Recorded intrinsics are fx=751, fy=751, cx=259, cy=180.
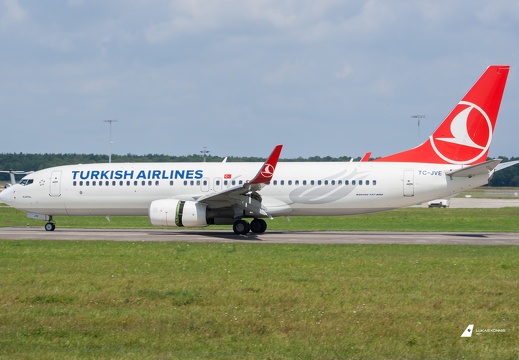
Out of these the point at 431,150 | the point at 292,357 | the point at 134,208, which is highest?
the point at 431,150

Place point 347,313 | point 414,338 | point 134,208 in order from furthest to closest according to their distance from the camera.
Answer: point 134,208 < point 347,313 < point 414,338

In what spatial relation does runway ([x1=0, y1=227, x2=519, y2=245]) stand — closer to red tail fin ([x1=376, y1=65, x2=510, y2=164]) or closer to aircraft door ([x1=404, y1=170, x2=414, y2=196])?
aircraft door ([x1=404, y1=170, x2=414, y2=196])

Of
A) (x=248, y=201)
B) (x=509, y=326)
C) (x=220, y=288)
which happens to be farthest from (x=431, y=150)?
(x=509, y=326)

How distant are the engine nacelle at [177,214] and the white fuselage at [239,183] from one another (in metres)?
2.98

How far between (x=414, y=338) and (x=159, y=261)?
37.6 feet

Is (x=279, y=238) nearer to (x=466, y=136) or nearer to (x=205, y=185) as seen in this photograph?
(x=205, y=185)

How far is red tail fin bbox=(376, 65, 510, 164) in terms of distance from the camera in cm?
3372

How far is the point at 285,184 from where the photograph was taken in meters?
35.0

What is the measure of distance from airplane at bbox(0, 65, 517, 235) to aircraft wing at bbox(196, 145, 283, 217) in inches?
1.8

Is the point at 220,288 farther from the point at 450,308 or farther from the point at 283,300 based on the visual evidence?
the point at 450,308

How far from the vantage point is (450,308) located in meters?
14.3

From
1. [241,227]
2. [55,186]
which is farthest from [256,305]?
[55,186]

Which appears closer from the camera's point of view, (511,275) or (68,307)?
(68,307)

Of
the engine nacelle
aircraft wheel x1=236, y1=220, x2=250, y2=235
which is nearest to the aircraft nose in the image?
the engine nacelle
